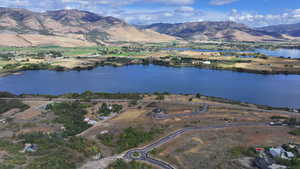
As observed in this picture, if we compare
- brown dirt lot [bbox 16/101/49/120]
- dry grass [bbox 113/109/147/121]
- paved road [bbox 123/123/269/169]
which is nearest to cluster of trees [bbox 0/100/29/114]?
brown dirt lot [bbox 16/101/49/120]

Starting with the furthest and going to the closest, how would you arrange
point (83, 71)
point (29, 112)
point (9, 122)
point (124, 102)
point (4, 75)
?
1. point (83, 71)
2. point (4, 75)
3. point (124, 102)
4. point (29, 112)
5. point (9, 122)

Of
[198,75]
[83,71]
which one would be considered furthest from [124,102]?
[83,71]

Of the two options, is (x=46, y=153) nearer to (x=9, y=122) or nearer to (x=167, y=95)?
(x=9, y=122)

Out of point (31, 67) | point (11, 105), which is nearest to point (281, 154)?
point (11, 105)

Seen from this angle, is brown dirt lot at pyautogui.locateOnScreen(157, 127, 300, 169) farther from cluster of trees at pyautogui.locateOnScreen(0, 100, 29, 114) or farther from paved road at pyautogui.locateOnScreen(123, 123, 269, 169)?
cluster of trees at pyautogui.locateOnScreen(0, 100, 29, 114)

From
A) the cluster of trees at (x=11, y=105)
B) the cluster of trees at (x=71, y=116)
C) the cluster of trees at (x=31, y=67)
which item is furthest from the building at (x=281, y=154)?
the cluster of trees at (x=31, y=67)

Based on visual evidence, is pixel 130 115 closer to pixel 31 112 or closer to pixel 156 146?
pixel 156 146
